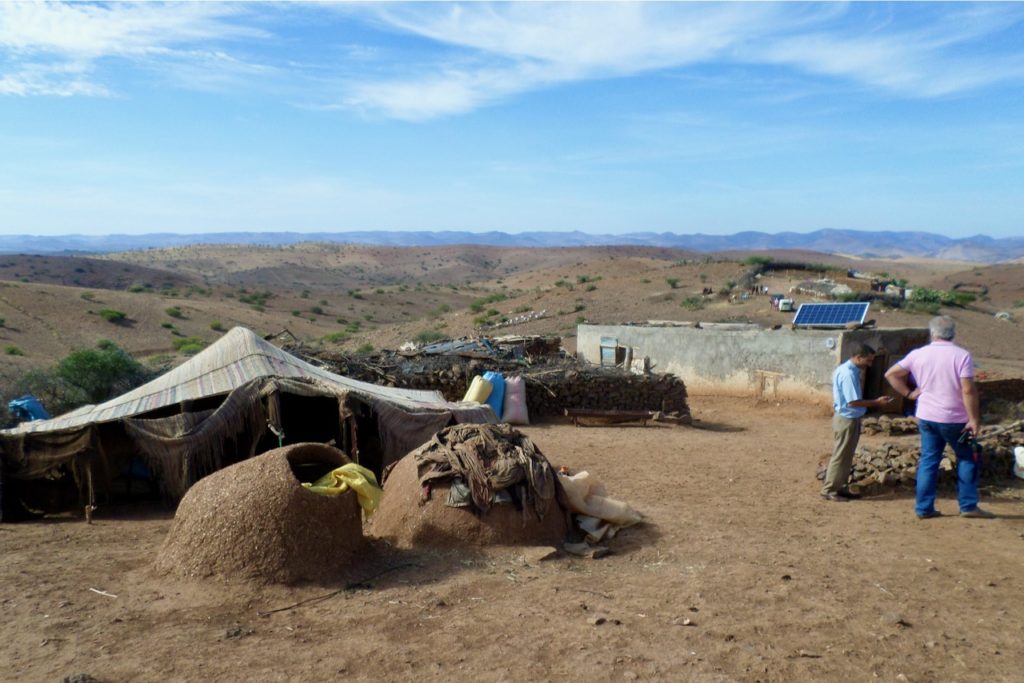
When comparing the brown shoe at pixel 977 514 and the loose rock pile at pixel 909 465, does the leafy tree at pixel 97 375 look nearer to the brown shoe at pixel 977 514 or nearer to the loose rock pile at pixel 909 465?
the loose rock pile at pixel 909 465

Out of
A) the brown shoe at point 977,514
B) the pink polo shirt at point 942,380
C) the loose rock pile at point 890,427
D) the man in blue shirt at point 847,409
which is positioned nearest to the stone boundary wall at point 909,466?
the man in blue shirt at point 847,409

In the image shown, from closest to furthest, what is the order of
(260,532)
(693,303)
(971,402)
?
1. (260,532)
2. (971,402)
3. (693,303)

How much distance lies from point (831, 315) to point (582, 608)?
44.3ft

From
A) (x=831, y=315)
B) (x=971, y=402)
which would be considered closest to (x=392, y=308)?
(x=831, y=315)

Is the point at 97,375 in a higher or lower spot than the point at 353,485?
lower

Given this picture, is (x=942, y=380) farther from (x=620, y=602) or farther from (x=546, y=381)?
(x=546, y=381)

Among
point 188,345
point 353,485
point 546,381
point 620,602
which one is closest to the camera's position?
point 620,602

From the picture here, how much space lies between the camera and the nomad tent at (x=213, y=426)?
8039 millimetres

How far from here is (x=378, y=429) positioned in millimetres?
9195

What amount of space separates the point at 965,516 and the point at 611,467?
414cm

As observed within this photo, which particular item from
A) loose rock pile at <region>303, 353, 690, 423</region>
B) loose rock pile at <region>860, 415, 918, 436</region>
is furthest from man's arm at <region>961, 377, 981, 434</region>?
loose rock pile at <region>303, 353, 690, 423</region>

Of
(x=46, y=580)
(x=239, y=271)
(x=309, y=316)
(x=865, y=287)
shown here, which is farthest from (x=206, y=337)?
(x=239, y=271)

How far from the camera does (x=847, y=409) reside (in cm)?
805

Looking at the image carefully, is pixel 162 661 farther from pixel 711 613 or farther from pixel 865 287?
pixel 865 287
